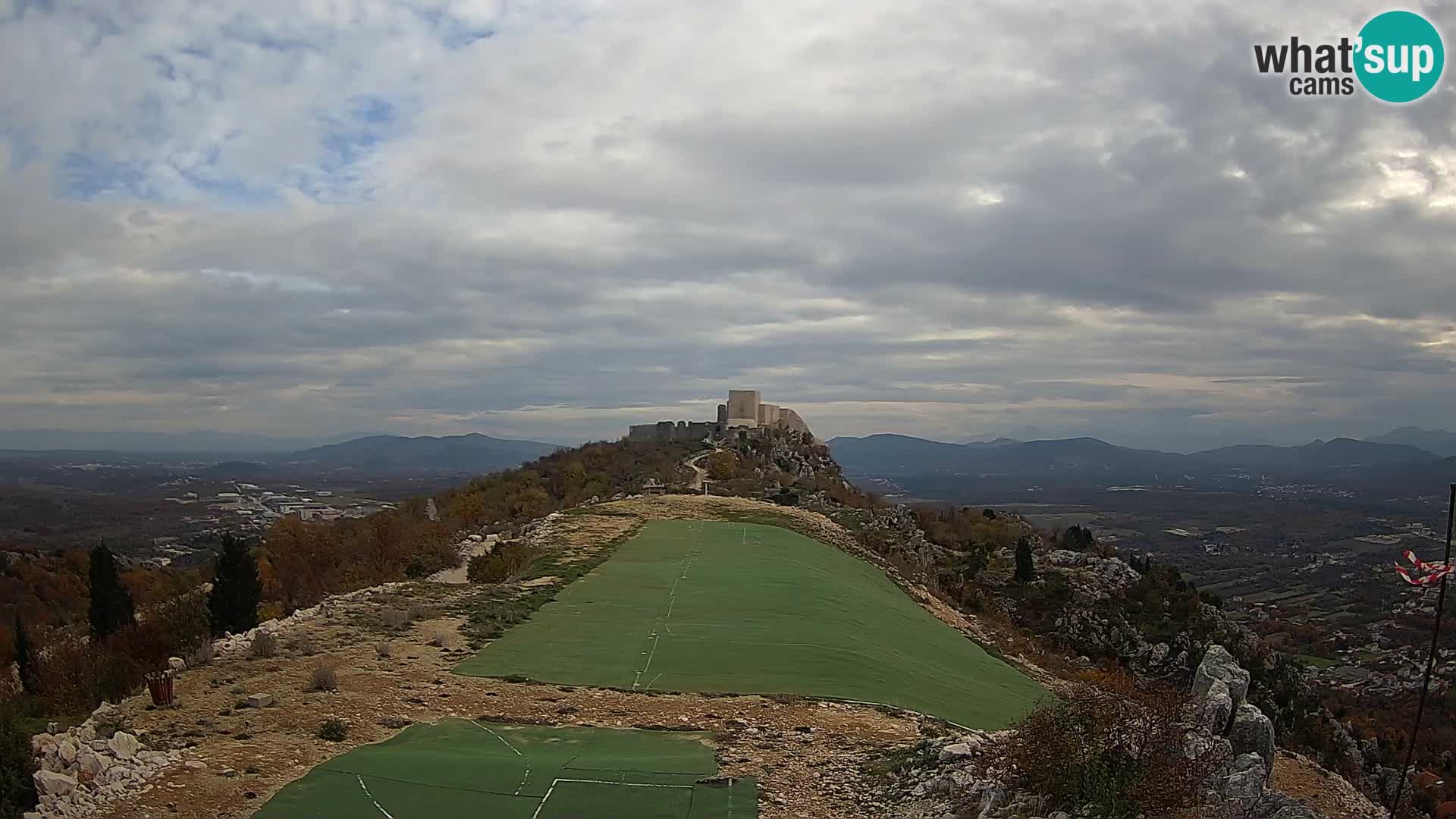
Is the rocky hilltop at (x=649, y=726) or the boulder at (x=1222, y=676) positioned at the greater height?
the boulder at (x=1222, y=676)

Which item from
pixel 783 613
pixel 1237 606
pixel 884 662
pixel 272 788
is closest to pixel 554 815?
pixel 272 788

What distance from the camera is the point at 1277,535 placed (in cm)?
10256

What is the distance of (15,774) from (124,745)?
3.47 ft

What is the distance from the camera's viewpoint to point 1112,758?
7664 mm

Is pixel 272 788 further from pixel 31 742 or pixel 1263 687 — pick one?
pixel 1263 687

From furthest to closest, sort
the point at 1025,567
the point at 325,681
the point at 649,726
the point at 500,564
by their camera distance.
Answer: the point at 1025,567, the point at 500,564, the point at 325,681, the point at 649,726

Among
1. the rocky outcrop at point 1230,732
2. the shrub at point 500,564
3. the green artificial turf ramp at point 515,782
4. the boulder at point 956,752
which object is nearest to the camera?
the rocky outcrop at point 1230,732

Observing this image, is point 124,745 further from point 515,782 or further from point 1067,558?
point 1067,558

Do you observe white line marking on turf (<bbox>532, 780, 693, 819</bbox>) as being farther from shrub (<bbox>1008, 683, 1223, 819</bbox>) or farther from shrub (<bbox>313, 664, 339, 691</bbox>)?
shrub (<bbox>313, 664, 339, 691</bbox>)

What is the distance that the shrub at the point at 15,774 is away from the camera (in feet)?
25.8

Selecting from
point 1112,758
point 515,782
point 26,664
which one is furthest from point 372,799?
point 26,664

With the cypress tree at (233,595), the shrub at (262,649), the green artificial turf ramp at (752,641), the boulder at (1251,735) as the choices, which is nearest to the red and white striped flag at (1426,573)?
the boulder at (1251,735)

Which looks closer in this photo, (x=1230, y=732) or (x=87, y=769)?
(x=87, y=769)

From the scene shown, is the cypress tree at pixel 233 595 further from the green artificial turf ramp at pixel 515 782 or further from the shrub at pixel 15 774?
the shrub at pixel 15 774
